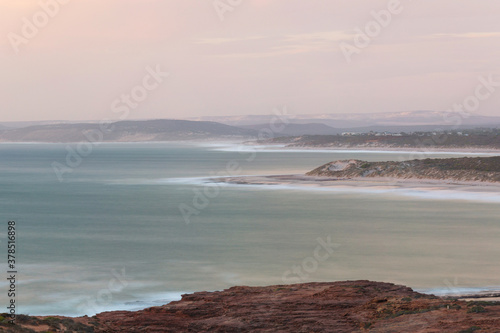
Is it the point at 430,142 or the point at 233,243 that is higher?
the point at 430,142

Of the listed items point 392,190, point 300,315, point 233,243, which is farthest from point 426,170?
point 300,315

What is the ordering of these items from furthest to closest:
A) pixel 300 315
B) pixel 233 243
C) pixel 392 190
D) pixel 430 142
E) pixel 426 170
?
1. pixel 430 142
2. pixel 426 170
3. pixel 392 190
4. pixel 233 243
5. pixel 300 315

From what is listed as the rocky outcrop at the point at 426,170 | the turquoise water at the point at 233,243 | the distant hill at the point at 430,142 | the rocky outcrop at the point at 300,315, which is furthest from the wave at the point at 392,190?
the distant hill at the point at 430,142

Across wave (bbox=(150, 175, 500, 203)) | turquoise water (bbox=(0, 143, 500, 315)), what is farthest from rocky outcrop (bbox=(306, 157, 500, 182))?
turquoise water (bbox=(0, 143, 500, 315))

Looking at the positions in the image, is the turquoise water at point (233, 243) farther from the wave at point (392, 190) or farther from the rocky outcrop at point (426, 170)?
the rocky outcrop at point (426, 170)

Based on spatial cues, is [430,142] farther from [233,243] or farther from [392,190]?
[233,243]

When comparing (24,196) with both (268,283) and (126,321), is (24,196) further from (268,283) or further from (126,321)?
(126,321)
